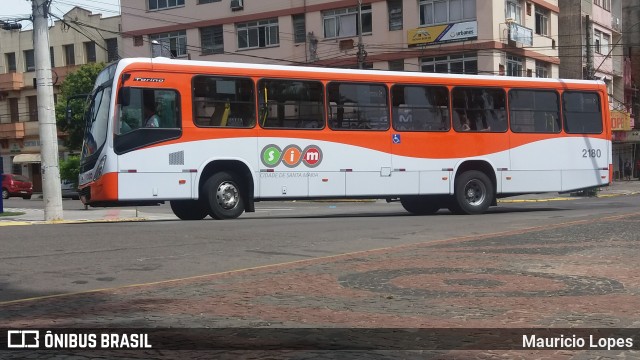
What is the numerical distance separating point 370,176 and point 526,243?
7912 mm

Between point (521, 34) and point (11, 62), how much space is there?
134ft

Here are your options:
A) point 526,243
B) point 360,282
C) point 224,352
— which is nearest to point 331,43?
point 526,243

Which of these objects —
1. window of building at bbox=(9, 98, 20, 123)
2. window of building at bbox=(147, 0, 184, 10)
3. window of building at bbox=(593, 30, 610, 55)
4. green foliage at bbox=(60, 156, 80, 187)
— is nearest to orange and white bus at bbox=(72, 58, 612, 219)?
green foliage at bbox=(60, 156, 80, 187)

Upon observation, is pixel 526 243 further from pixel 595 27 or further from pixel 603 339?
pixel 595 27

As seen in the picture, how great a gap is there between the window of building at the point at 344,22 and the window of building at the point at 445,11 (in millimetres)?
3475

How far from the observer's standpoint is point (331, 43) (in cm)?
4372

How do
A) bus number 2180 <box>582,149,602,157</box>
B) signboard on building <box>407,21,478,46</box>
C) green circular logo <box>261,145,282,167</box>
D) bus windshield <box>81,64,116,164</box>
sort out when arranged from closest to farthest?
1. bus windshield <box>81,64,116,164</box>
2. green circular logo <box>261,145,282,167</box>
3. bus number 2180 <box>582,149,602,157</box>
4. signboard on building <box>407,21,478,46</box>

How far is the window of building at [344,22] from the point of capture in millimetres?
42938

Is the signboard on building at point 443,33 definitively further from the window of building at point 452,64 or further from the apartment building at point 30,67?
the apartment building at point 30,67

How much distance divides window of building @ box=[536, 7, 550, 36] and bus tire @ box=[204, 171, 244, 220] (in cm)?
3287

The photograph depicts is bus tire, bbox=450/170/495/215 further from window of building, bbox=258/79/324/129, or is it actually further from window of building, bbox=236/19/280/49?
window of building, bbox=236/19/280/49

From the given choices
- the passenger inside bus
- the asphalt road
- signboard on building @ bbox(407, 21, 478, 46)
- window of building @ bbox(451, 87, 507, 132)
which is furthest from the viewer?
signboard on building @ bbox(407, 21, 478, 46)

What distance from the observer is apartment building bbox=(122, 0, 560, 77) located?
39.6 m

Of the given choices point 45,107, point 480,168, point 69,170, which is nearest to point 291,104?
point 480,168
